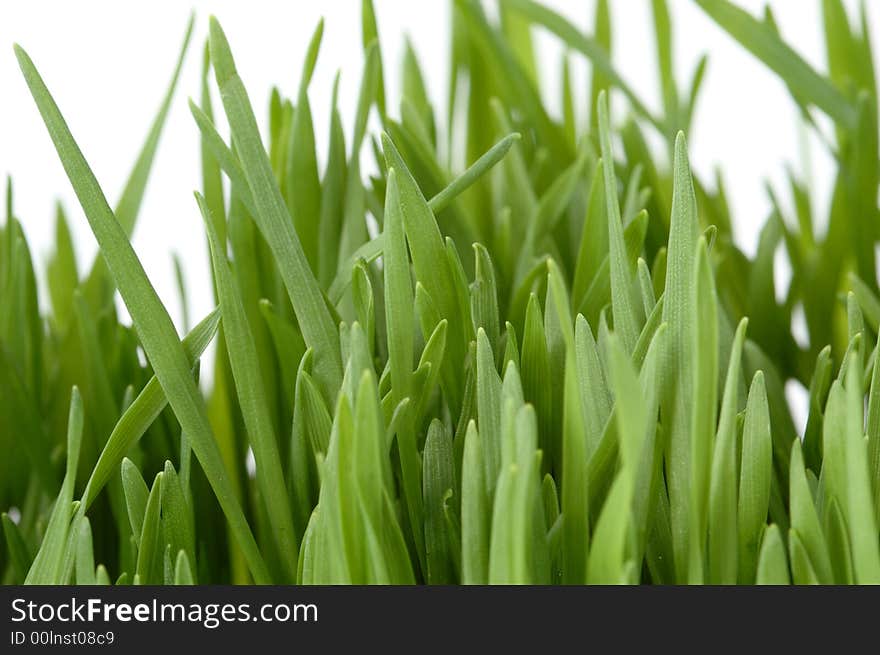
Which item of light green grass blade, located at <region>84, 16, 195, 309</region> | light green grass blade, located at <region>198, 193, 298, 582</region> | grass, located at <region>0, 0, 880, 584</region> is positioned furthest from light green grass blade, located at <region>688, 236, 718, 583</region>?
light green grass blade, located at <region>84, 16, 195, 309</region>

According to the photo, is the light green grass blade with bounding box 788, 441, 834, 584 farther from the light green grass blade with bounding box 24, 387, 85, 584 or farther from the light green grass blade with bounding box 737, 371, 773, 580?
the light green grass blade with bounding box 24, 387, 85, 584

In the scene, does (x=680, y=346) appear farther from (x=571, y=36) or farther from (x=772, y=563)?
(x=571, y=36)

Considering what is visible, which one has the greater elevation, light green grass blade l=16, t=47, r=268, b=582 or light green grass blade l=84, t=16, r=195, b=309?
light green grass blade l=84, t=16, r=195, b=309

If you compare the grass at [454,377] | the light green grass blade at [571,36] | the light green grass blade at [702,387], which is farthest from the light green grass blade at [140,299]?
the light green grass blade at [571,36]

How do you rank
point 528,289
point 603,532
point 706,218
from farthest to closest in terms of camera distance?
point 706,218 < point 528,289 < point 603,532

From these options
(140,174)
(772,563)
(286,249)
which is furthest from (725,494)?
(140,174)

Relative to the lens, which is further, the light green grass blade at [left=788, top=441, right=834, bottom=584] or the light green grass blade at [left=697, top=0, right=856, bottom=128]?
the light green grass blade at [left=697, top=0, right=856, bottom=128]

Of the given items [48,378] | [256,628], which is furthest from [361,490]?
[48,378]

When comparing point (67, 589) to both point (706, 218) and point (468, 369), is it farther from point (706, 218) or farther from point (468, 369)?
point (706, 218)
